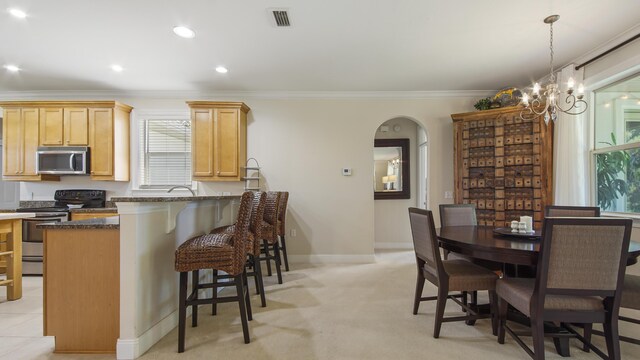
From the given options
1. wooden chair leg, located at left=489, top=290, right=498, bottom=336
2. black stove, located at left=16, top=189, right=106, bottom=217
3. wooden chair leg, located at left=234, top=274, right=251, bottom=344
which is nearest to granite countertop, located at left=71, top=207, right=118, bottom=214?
black stove, located at left=16, top=189, right=106, bottom=217

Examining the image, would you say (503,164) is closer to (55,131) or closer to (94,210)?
(94,210)

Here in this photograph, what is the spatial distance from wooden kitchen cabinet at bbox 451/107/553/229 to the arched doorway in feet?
4.67

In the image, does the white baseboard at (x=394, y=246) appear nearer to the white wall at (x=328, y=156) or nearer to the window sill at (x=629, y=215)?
the white wall at (x=328, y=156)

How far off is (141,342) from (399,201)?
15.4 feet

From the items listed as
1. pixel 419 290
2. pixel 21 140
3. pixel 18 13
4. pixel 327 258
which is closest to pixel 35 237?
pixel 21 140

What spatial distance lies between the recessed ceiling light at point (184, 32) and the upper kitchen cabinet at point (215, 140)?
1.33 metres

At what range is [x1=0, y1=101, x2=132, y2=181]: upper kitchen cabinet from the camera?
4.16m

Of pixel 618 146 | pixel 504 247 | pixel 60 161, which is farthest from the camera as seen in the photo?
pixel 60 161

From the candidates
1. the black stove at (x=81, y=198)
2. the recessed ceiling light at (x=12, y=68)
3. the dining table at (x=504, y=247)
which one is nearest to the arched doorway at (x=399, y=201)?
the dining table at (x=504, y=247)

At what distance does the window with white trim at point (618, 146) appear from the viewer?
9.61 feet

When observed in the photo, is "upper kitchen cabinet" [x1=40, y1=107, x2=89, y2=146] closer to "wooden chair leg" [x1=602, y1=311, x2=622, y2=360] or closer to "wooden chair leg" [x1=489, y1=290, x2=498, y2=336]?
"wooden chair leg" [x1=489, y1=290, x2=498, y2=336]

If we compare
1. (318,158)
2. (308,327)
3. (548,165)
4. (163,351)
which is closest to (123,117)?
(318,158)

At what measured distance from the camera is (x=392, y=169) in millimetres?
5707

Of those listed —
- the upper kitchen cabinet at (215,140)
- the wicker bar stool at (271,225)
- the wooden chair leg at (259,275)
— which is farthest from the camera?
the upper kitchen cabinet at (215,140)
